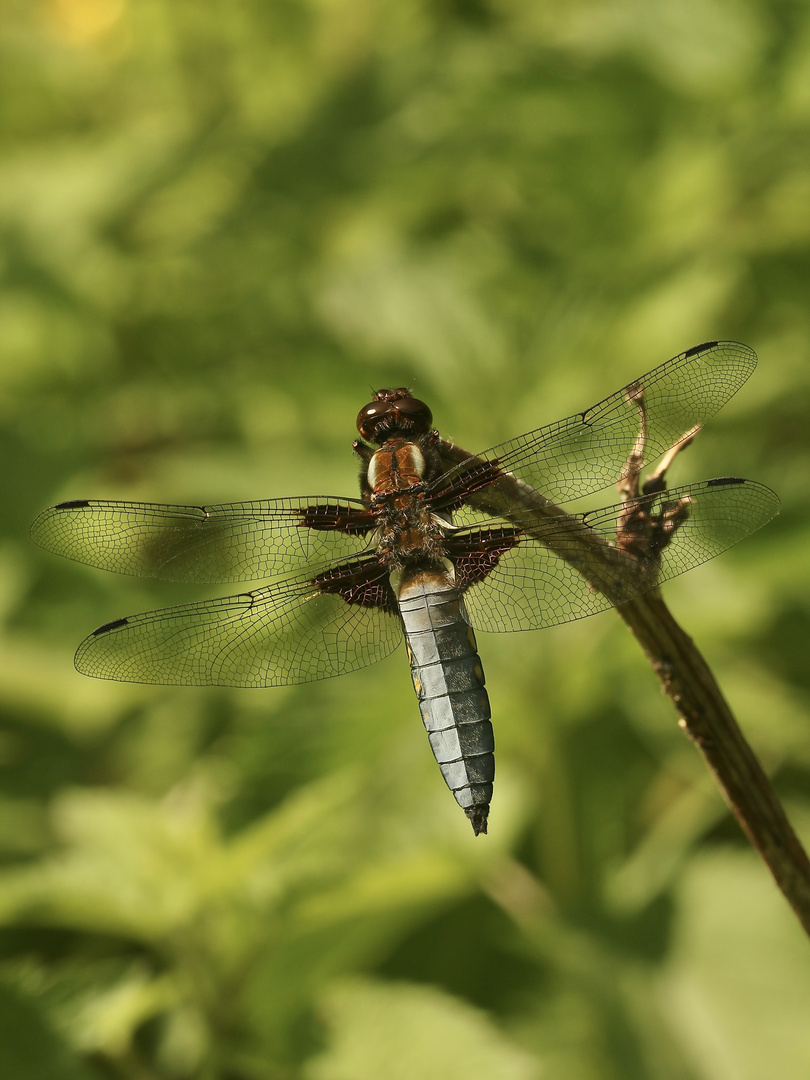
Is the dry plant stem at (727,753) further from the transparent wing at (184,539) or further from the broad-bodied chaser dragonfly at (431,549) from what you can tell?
the transparent wing at (184,539)

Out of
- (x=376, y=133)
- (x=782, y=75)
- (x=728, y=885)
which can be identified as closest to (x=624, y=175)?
(x=782, y=75)

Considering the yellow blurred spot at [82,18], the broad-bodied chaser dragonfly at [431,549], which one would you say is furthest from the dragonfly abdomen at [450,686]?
the yellow blurred spot at [82,18]

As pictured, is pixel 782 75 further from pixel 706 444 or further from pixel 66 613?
pixel 66 613

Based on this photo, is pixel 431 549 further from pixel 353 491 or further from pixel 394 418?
pixel 353 491

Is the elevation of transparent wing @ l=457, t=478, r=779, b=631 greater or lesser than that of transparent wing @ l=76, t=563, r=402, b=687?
lesser

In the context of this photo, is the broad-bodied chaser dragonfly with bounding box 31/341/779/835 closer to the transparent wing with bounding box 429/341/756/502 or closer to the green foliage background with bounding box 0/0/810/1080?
the transparent wing with bounding box 429/341/756/502

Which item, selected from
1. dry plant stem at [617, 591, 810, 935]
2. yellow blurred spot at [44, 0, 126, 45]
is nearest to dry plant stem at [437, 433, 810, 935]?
dry plant stem at [617, 591, 810, 935]
